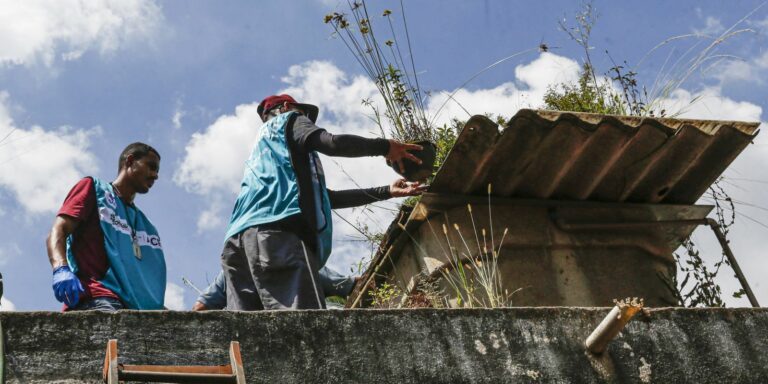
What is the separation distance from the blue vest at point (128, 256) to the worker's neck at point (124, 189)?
0.06 meters

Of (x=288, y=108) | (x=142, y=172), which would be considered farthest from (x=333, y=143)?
(x=142, y=172)

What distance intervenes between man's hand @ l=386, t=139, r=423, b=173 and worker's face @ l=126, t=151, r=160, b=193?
120cm

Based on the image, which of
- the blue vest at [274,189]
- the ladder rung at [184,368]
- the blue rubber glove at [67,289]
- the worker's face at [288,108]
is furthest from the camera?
the worker's face at [288,108]

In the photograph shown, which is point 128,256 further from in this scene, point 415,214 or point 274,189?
point 415,214

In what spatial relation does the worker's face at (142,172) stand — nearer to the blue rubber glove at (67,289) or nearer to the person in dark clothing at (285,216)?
the person in dark clothing at (285,216)

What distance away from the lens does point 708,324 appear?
3729mm

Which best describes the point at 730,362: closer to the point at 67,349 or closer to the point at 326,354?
A: the point at 326,354

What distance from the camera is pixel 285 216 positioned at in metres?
4.53

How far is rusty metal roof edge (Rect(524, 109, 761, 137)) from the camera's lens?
4613 millimetres

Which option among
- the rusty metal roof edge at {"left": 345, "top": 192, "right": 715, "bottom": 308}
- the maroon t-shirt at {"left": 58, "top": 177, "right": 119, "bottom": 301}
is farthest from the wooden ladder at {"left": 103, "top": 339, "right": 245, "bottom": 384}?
the rusty metal roof edge at {"left": 345, "top": 192, "right": 715, "bottom": 308}

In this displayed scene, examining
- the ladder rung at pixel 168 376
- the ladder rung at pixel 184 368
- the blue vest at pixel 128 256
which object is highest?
the blue vest at pixel 128 256

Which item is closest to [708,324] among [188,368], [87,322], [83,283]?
[188,368]

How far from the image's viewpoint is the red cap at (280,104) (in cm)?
518

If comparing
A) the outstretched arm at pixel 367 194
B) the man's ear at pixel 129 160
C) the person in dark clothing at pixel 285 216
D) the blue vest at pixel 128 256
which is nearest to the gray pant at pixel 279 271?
the person in dark clothing at pixel 285 216
